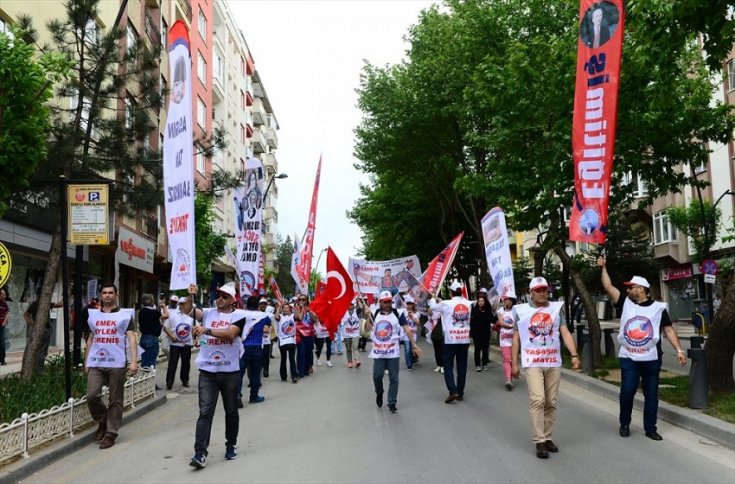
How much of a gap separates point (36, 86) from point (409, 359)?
1179cm

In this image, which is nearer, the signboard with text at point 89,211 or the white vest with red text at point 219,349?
the white vest with red text at point 219,349

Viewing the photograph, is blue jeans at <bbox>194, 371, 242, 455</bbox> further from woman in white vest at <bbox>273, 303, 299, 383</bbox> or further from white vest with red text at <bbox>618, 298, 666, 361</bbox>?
woman in white vest at <bbox>273, 303, 299, 383</bbox>

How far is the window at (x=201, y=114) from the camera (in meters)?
39.7

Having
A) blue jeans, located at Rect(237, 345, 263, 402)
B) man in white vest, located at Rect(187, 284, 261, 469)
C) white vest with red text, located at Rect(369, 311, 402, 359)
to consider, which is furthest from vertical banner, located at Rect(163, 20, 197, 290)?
blue jeans, located at Rect(237, 345, 263, 402)

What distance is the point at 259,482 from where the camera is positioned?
6516mm

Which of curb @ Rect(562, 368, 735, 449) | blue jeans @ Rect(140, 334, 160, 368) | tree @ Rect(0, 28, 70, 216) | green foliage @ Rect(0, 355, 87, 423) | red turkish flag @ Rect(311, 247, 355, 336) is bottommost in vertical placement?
curb @ Rect(562, 368, 735, 449)

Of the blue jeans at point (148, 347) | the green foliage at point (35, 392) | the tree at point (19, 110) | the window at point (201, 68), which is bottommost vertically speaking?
the green foliage at point (35, 392)

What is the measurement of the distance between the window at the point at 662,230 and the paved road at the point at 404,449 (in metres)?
31.6

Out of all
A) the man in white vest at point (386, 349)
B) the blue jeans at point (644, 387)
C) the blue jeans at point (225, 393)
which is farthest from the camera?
the man in white vest at point (386, 349)

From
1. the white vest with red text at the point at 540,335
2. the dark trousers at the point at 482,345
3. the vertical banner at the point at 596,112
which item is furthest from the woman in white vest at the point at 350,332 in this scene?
the white vest with red text at the point at 540,335

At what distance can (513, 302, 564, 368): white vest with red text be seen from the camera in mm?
7887

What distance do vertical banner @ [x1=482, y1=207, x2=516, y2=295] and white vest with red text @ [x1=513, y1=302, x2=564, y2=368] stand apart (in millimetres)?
5557

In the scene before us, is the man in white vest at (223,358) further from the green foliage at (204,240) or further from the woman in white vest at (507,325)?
the green foliage at (204,240)

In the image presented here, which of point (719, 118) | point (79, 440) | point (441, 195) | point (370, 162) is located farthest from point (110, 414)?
point (441, 195)
